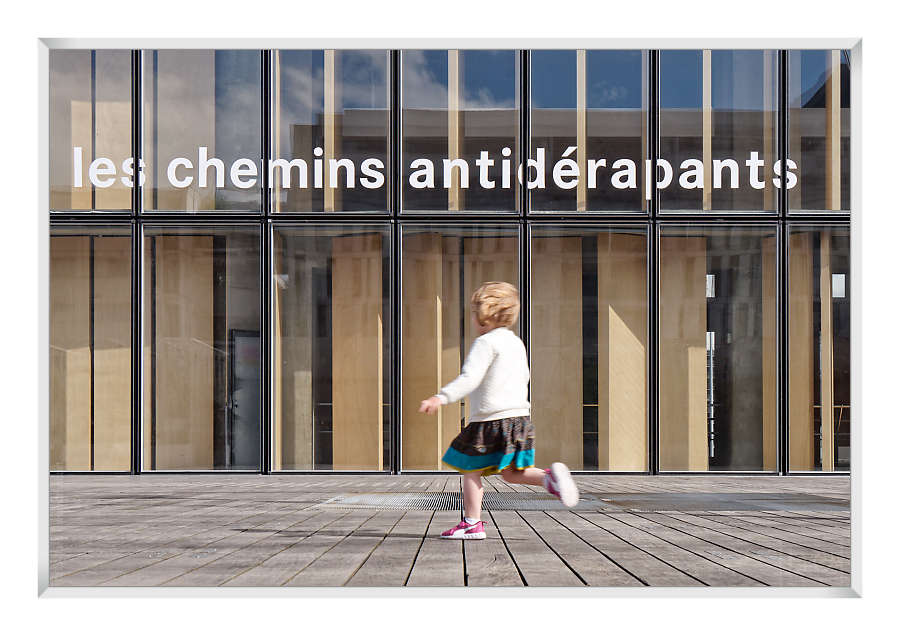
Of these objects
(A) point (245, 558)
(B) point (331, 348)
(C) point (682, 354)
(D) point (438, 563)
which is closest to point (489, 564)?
(D) point (438, 563)

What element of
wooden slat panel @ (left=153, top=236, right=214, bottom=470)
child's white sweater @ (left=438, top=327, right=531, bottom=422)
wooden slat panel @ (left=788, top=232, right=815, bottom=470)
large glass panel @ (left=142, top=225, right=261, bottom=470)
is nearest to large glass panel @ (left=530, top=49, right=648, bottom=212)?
wooden slat panel @ (left=788, top=232, right=815, bottom=470)

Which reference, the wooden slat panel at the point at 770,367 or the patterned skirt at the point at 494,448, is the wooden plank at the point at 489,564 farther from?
the wooden slat panel at the point at 770,367

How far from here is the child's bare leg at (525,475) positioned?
4324mm

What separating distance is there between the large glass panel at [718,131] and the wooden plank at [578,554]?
17.2 ft

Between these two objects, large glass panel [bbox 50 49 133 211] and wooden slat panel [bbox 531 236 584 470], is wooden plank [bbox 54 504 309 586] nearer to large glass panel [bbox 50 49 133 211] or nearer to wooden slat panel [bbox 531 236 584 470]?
wooden slat panel [bbox 531 236 584 470]

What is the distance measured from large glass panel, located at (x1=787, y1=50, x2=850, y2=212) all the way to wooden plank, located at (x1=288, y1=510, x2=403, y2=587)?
6.91 metres

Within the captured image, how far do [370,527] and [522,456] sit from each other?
1.41 m

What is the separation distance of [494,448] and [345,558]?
40.7 inches

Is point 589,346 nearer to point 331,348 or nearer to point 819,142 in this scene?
point 331,348

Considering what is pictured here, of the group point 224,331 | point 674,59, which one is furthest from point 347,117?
point 674,59

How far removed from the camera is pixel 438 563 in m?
3.89

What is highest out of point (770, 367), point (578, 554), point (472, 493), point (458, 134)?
point (458, 134)

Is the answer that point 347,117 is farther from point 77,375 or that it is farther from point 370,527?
point 370,527

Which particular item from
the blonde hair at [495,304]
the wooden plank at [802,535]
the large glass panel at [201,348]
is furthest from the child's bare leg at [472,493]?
the large glass panel at [201,348]
